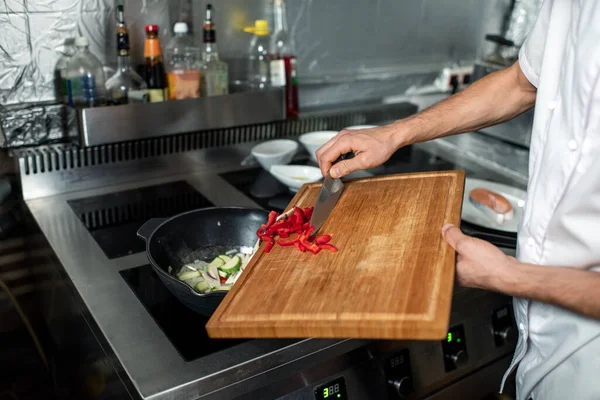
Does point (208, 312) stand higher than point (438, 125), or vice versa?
point (438, 125)

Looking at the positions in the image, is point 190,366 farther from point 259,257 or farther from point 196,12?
point 196,12

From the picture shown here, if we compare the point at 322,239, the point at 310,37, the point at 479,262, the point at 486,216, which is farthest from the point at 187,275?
the point at 310,37

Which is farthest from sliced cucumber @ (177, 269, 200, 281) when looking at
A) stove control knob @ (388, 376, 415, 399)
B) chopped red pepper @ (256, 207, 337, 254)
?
stove control knob @ (388, 376, 415, 399)

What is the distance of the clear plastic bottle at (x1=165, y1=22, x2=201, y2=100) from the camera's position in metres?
1.35

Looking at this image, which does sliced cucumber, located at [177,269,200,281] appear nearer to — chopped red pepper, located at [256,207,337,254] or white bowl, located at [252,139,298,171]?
chopped red pepper, located at [256,207,337,254]

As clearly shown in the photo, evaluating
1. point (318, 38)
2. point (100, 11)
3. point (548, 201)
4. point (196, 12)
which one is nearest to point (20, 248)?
point (100, 11)

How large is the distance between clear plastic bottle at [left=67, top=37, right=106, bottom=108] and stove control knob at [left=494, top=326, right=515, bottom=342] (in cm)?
95

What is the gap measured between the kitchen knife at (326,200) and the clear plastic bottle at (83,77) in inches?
22.9

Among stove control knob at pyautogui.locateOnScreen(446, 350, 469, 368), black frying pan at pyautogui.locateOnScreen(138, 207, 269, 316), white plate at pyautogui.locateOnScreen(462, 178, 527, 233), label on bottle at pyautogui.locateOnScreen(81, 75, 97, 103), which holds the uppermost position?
label on bottle at pyautogui.locateOnScreen(81, 75, 97, 103)

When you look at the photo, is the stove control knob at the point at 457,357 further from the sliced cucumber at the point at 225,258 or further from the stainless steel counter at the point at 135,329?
the sliced cucumber at the point at 225,258

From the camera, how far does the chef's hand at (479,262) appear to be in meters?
0.77

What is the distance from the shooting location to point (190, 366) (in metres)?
0.79

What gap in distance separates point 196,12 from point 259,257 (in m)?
0.81

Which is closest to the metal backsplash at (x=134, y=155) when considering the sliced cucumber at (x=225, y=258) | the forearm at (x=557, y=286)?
the sliced cucumber at (x=225, y=258)
